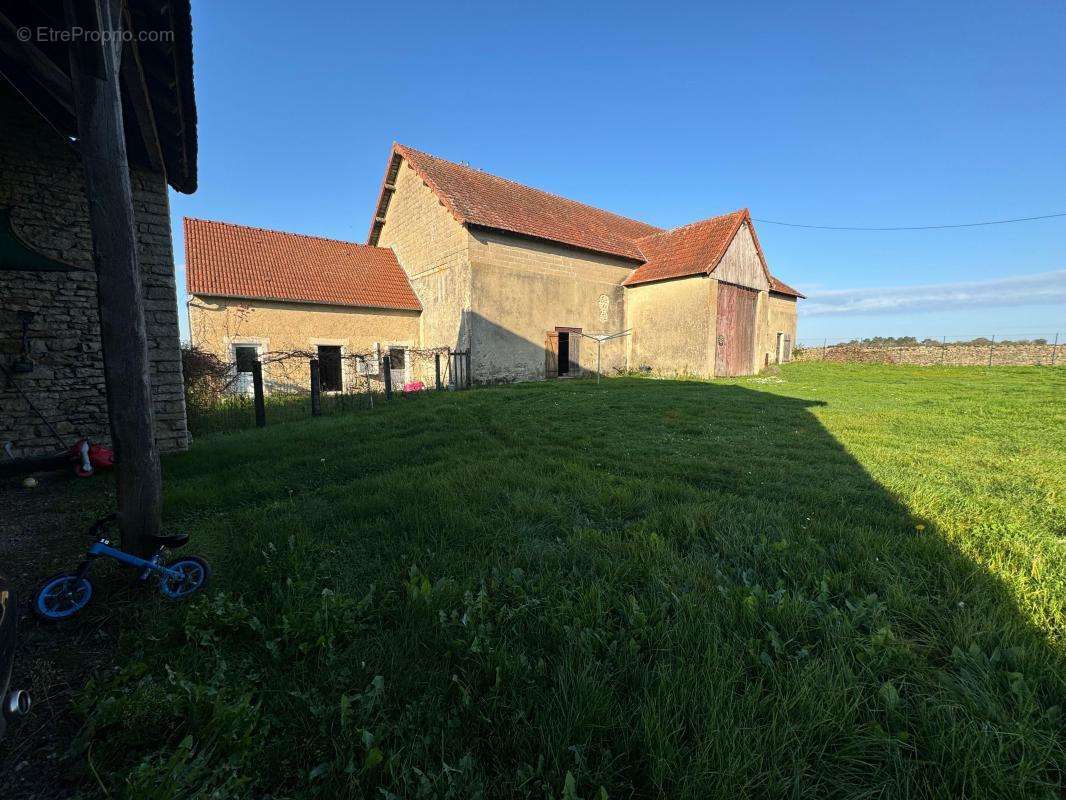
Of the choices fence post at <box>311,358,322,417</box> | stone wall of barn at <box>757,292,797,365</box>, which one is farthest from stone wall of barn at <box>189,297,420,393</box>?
stone wall of barn at <box>757,292,797,365</box>

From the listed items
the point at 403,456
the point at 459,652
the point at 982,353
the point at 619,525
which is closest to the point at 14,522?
the point at 403,456

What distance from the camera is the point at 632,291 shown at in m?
18.8

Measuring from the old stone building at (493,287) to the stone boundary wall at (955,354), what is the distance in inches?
434

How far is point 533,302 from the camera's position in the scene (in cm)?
1633

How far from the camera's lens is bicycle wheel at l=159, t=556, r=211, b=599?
7.89 feet

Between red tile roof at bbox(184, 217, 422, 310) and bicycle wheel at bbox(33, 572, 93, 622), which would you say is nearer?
bicycle wheel at bbox(33, 572, 93, 622)

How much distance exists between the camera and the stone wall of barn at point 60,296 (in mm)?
5156

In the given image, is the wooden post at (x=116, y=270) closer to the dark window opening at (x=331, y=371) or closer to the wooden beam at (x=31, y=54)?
the wooden beam at (x=31, y=54)

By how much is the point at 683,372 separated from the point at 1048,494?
544 inches

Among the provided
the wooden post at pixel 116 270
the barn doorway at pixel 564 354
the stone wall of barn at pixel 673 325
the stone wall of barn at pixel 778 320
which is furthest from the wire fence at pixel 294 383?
the stone wall of barn at pixel 778 320

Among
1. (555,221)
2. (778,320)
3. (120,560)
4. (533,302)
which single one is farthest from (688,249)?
(120,560)

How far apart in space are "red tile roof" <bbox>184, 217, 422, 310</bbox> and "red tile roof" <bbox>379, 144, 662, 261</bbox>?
4123 millimetres

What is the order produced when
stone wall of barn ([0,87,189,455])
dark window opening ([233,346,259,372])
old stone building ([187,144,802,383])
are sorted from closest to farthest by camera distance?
stone wall of barn ([0,87,189,455]) < dark window opening ([233,346,259,372]) < old stone building ([187,144,802,383])
